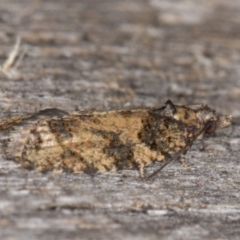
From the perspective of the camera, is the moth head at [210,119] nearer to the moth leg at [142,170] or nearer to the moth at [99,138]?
the moth at [99,138]

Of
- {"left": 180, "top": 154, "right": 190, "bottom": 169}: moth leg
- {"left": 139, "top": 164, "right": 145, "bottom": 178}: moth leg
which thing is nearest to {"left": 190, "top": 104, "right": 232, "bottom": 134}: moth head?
{"left": 180, "top": 154, "right": 190, "bottom": 169}: moth leg

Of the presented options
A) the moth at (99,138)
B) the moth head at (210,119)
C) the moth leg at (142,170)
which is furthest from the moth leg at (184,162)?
the moth head at (210,119)

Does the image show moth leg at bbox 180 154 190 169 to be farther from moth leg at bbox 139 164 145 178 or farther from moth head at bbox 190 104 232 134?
moth head at bbox 190 104 232 134

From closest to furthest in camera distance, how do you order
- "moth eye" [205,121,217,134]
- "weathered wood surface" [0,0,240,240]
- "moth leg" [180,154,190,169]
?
"weathered wood surface" [0,0,240,240] → "moth leg" [180,154,190,169] → "moth eye" [205,121,217,134]

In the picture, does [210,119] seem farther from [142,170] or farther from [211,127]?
[142,170]

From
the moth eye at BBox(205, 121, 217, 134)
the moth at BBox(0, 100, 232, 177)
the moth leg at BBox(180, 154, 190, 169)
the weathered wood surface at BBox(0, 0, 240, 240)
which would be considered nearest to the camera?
the weathered wood surface at BBox(0, 0, 240, 240)

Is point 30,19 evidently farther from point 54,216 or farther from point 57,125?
point 54,216

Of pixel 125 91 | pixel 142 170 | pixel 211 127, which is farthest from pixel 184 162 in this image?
pixel 125 91
